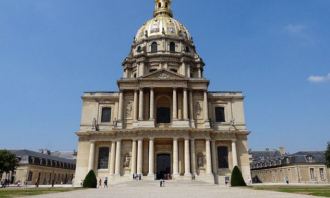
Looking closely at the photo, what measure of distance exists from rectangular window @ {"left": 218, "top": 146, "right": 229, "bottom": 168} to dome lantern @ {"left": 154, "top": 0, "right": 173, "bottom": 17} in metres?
30.7

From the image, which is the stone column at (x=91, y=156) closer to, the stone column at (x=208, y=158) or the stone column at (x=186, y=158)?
the stone column at (x=186, y=158)

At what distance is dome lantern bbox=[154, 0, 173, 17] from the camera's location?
2320 inches

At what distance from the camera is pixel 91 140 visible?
38812mm

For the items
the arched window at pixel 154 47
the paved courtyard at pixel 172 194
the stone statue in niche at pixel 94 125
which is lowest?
the paved courtyard at pixel 172 194

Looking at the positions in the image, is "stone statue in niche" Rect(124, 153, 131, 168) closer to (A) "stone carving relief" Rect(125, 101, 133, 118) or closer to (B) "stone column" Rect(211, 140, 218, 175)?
(A) "stone carving relief" Rect(125, 101, 133, 118)

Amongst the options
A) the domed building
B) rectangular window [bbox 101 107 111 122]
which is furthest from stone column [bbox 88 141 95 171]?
rectangular window [bbox 101 107 111 122]

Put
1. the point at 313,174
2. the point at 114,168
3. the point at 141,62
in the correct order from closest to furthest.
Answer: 1. the point at 114,168
2. the point at 141,62
3. the point at 313,174

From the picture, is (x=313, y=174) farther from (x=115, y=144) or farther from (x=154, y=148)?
(x=115, y=144)

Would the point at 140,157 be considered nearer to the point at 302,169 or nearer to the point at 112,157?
the point at 112,157

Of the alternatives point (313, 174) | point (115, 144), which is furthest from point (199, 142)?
point (313, 174)

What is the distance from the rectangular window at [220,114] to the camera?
41125 millimetres

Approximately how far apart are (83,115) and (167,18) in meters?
25.3

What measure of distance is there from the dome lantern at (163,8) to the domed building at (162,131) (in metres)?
22.8

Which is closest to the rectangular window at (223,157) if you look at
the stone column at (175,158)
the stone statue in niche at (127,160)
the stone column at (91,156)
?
the stone column at (175,158)
